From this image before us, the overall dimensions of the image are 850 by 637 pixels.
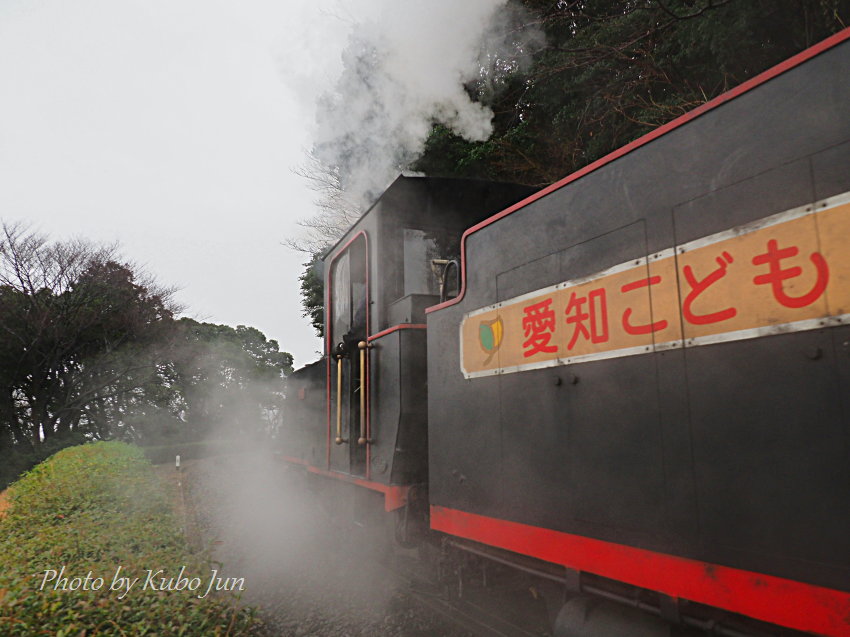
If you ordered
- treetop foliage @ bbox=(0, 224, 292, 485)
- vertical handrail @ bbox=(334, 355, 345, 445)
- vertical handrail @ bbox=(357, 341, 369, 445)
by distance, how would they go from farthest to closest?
1. treetop foliage @ bbox=(0, 224, 292, 485)
2. vertical handrail @ bbox=(334, 355, 345, 445)
3. vertical handrail @ bbox=(357, 341, 369, 445)

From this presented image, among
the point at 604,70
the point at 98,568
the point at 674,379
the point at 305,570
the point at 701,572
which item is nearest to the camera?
the point at 701,572

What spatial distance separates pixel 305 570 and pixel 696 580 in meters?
4.16

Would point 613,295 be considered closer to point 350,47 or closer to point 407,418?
Result: point 407,418

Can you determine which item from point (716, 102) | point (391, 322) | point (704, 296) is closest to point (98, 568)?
point (391, 322)

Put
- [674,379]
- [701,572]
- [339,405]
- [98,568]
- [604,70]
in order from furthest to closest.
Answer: [604,70] → [339,405] → [98,568] → [674,379] → [701,572]

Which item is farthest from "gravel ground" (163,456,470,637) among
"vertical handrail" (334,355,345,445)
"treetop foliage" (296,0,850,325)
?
"treetop foliage" (296,0,850,325)

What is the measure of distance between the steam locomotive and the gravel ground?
1.08 metres

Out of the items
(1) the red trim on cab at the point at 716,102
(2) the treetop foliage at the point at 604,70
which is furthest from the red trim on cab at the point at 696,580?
(2) the treetop foliage at the point at 604,70

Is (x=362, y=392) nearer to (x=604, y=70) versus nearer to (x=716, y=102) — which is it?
(x=716, y=102)

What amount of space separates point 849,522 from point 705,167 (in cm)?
111

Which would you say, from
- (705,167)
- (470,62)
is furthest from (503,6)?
(705,167)

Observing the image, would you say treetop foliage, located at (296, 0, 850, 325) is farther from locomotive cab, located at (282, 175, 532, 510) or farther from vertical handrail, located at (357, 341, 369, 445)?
vertical handrail, located at (357, 341, 369, 445)

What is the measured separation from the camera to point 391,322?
14.6 feet

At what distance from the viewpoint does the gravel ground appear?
392 centimetres
